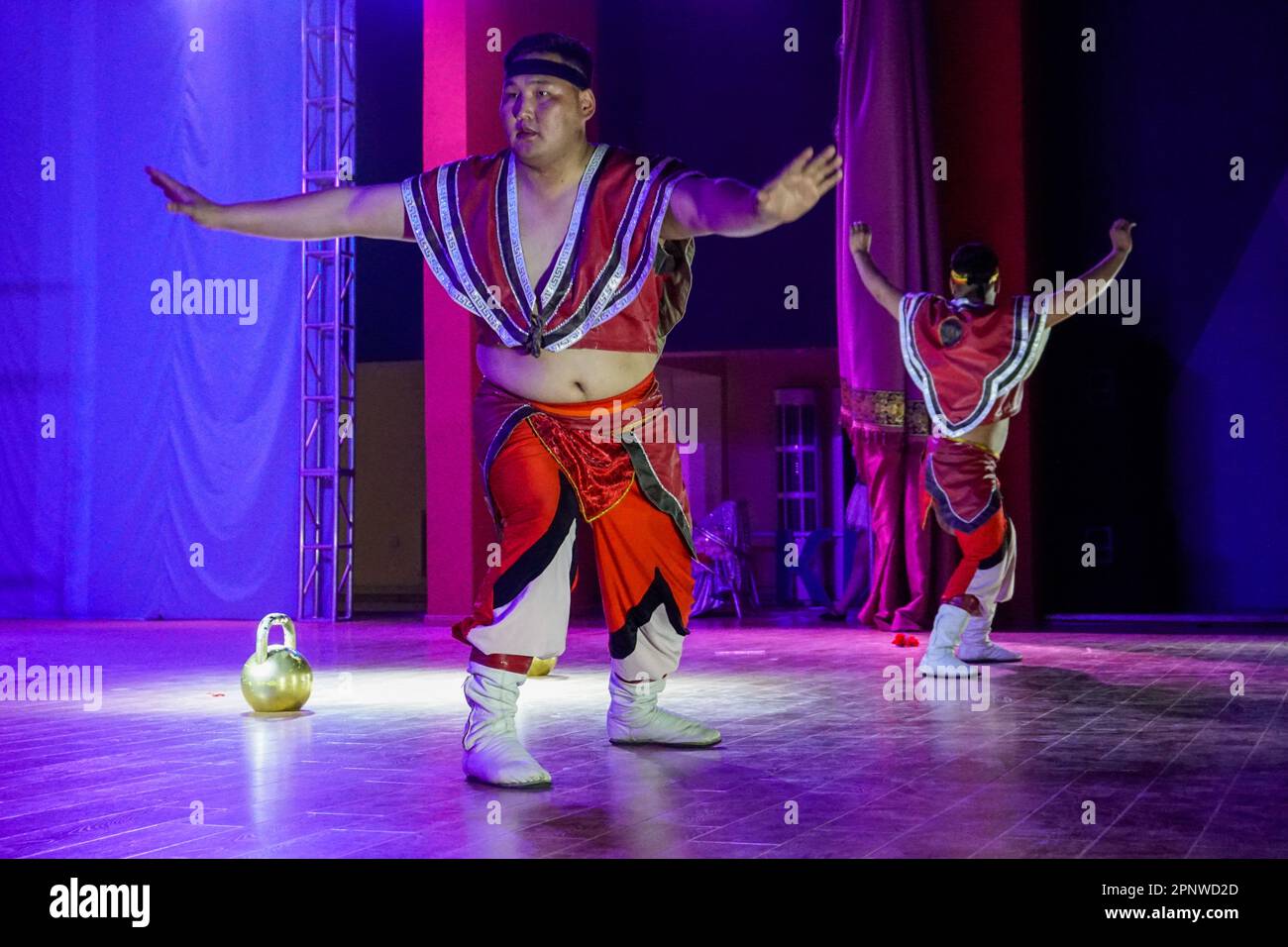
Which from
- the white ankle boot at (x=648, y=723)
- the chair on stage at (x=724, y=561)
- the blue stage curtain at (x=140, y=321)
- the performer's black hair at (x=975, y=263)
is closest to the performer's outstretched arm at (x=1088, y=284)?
the performer's black hair at (x=975, y=263)

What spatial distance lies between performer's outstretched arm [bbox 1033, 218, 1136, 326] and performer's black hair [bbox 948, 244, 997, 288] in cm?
22

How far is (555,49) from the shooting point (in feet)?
11.0

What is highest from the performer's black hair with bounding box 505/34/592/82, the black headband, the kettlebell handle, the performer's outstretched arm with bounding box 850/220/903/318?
the performer's black hair with bounding box 505/34/592/82


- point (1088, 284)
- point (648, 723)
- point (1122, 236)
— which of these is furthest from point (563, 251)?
point (1122, 236)

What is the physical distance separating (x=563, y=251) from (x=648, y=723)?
4.20ft

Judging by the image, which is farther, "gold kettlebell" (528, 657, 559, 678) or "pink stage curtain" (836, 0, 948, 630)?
"pink stage curtain" (836, 0, 948, 630)

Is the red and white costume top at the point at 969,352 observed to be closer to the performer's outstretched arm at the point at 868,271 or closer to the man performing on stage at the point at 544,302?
the performer's outstretched arm at the point at 868,271

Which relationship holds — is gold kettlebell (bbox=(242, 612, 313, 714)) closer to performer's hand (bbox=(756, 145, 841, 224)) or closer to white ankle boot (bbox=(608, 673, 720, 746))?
white ankle boot (bbox=(608, 673, 720, 746))

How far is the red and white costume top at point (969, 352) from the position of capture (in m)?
5.40

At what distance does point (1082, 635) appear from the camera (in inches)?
300

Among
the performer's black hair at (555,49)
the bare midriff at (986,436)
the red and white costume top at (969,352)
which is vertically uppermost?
A: the performer's black hair at (555,49)

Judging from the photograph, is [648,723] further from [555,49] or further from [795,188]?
[555,49]

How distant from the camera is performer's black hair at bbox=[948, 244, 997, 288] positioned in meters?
5.49

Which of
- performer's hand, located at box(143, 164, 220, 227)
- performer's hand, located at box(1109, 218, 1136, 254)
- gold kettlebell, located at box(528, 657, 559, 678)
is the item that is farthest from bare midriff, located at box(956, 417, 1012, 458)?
performer's hand, located at box(143, 164, 220, 227)
